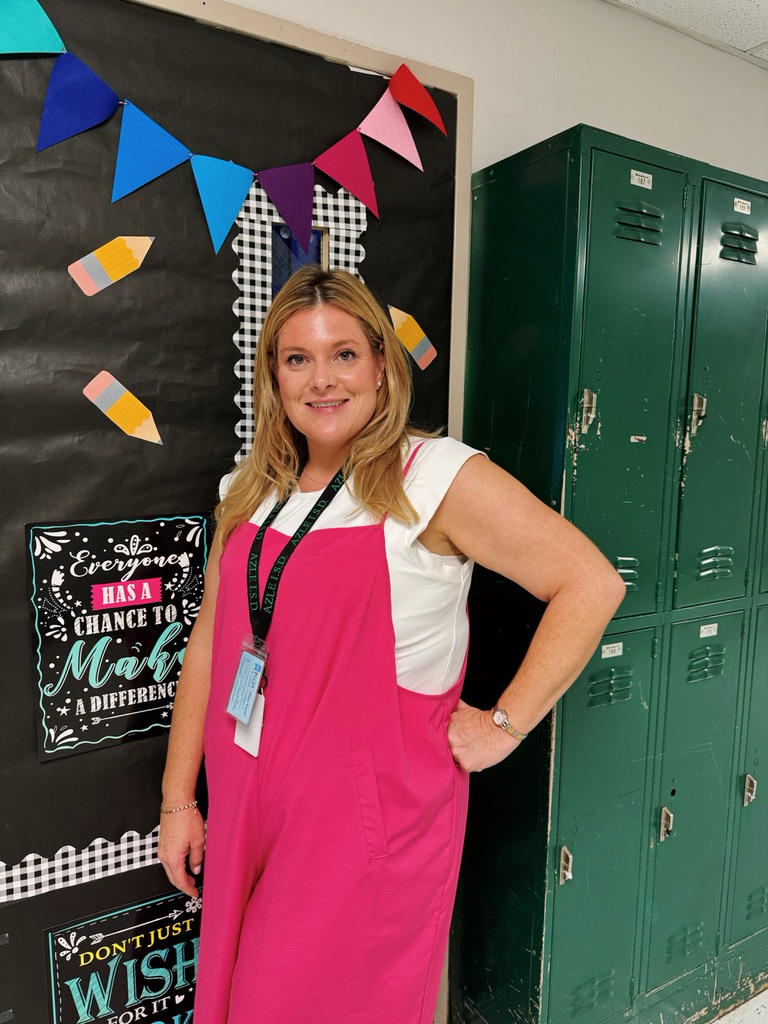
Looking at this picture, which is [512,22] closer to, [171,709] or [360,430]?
[360,430]

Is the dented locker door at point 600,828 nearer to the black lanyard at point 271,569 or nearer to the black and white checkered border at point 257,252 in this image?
the black lanyard at point 271,569

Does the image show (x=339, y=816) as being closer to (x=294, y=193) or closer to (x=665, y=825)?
(x=665, y=825)

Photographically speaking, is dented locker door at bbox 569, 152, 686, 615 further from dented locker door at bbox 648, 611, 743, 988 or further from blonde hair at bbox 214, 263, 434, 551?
blonde hair at bbox 214, 263, 434, 551

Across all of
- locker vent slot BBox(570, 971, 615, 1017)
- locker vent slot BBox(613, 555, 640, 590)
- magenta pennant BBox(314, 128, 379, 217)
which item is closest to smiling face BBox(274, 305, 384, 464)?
magenta pennant BBox(314, 128, 379, 217)

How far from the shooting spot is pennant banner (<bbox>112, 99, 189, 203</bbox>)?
149cm

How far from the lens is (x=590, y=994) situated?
75.3 inches

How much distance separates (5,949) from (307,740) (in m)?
0.91

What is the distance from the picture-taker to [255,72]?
1627 mm

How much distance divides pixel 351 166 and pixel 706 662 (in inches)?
64.0

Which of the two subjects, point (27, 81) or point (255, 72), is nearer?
point (27, 81)

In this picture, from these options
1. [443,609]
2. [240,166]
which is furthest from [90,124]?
[443,609]

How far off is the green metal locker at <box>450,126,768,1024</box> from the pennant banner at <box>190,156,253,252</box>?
2.17ft

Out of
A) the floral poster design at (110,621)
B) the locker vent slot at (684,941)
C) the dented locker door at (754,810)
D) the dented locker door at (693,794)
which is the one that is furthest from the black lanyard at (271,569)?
the locker vent slot at (684,941)

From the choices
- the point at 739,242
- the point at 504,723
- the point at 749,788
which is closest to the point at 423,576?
the point at 504,723
